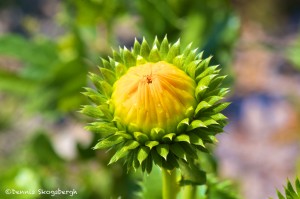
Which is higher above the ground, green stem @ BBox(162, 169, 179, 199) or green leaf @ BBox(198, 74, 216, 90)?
green leaf @ BBox(198, 74, 216, 90)

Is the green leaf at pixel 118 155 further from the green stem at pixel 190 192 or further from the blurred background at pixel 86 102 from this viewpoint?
the blurred background at pixel 86 102

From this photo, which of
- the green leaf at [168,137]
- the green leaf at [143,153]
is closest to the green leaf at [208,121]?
the green leaf at [168,137]

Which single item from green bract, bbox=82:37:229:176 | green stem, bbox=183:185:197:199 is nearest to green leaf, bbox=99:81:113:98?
green bract, bbox=82:37:229:176

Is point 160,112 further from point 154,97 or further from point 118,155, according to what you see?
point 118,155

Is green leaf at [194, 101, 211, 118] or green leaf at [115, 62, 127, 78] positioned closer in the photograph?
green leaf at [194, 101, 211, 118]

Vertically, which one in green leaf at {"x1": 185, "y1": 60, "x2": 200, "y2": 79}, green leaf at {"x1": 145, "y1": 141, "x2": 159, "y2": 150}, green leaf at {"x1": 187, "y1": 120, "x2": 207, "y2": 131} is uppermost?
green leaf at {"x1": 185, "y1": 60, "x2": 200, "y2": 79}

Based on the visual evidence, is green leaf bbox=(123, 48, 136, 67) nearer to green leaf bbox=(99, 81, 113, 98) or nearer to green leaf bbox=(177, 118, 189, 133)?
green leaf bbox=(99, 81, 113, 98)

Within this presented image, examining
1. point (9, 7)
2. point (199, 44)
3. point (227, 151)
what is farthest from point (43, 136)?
point (9, 7)
